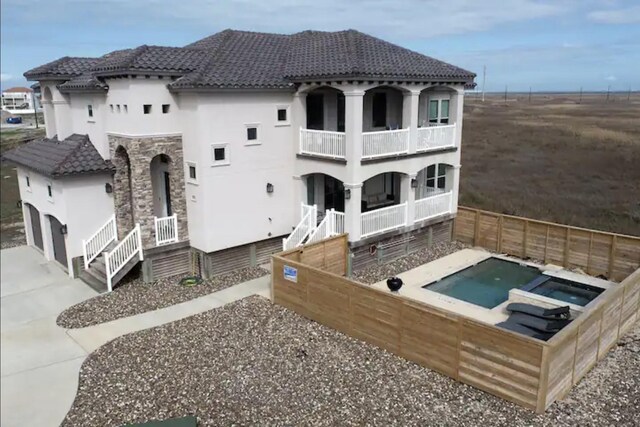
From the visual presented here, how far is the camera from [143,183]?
16172mm

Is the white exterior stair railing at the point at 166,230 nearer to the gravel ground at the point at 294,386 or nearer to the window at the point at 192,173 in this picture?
the window at the point at 192,173

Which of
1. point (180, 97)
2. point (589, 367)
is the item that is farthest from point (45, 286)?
point (589, 367)

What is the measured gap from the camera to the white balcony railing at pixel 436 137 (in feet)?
Result: 62.6

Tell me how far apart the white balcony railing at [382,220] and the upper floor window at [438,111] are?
4525 millimetres

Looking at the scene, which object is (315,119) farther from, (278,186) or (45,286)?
(45,286)

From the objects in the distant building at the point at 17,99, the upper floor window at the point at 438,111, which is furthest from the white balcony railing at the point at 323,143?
the distant building at the point at 17,99

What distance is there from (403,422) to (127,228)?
11.5m

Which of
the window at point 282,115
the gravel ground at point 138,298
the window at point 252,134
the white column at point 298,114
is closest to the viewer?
the gravel ground at point 138,298

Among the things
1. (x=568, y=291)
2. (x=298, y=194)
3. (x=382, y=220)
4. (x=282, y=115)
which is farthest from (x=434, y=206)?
(x=282, y=115)

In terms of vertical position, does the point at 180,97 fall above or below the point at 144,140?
above

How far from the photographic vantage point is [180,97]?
16.1 m

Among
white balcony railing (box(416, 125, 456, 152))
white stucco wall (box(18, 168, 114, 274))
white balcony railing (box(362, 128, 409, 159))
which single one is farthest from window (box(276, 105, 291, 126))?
white stucco wall (box(18, 168, 114, 274))

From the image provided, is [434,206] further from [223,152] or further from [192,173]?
[192,173]

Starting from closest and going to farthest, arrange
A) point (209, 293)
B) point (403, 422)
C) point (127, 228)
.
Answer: point (403, 422) → point (209, 293) → point (127, 228)
